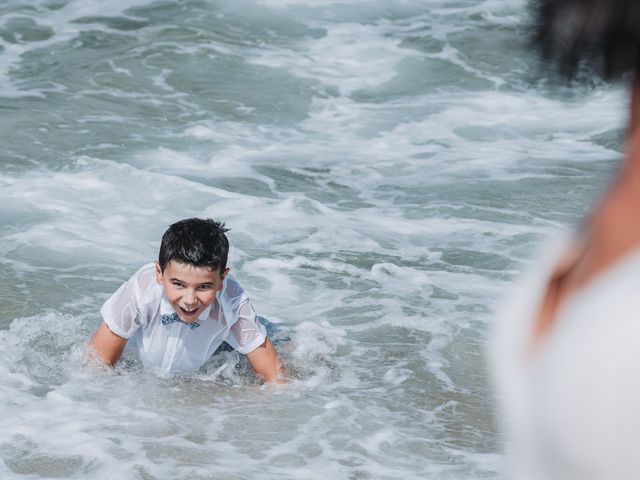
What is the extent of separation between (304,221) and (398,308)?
1.88 metres

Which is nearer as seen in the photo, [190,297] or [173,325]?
[190,297]

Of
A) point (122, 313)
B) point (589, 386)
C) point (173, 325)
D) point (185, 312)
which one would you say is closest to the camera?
point (589, 386)

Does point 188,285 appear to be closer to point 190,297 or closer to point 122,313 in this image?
point 190,297

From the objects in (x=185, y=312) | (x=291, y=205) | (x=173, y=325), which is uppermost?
(x=185, y=312)

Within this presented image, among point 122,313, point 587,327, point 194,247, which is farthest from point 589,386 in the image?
point 122,313

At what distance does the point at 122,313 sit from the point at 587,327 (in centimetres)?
542

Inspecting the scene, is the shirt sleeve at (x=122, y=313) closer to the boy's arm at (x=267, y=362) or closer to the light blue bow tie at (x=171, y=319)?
the light blue bow tie at (x=171, y=319)

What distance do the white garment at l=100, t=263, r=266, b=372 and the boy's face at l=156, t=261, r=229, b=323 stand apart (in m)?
0.18

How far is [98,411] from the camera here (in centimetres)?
580

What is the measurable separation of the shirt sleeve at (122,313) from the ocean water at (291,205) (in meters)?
0.30

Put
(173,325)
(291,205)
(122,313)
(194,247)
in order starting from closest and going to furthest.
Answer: (194,247)
(122,313)
(173,325)
(291,205)

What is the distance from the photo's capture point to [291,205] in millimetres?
9508

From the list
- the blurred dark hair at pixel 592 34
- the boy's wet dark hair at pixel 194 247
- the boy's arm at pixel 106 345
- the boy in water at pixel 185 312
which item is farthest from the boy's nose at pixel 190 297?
the blurred dark hair at pixel 592 34

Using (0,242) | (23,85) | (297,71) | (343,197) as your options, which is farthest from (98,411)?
(297,71)
